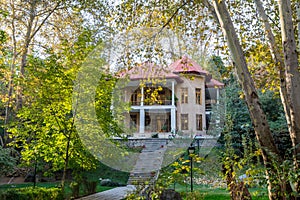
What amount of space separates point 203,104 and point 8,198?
9291 mm

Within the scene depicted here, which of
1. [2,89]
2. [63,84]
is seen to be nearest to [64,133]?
[63,84]

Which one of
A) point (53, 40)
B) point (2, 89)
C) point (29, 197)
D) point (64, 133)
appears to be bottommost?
point (29, 197)

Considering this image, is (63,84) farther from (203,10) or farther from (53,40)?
(53,40)

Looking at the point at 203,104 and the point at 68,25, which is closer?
the point at 68,25

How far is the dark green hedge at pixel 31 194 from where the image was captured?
18.3 ft

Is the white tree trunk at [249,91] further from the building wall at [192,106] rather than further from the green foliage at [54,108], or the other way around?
the building wall at [192,106]

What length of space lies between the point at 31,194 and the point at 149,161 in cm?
587

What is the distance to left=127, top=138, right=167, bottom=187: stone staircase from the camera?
383 inches

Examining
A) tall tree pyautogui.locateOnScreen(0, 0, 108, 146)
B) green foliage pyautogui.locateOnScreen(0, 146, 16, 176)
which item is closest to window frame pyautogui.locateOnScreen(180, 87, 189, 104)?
tall tree pyautogui.locateOnScreen(0, 0, 108, 146)

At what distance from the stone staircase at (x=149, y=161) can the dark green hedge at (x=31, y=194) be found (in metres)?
2.77

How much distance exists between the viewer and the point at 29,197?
582 cm

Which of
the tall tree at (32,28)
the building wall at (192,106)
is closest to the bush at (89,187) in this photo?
the tall tree at (32,28)

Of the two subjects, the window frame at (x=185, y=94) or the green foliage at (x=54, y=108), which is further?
the window frame at (x=185, y=94)

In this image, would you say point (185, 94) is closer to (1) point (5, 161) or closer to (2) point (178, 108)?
(2) point (178, 108)
